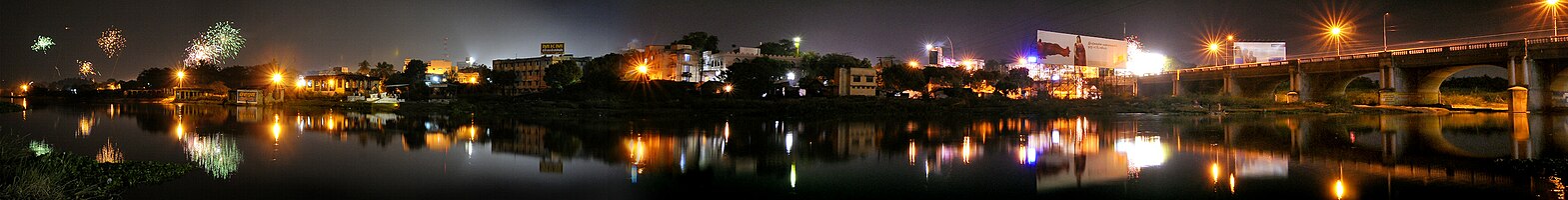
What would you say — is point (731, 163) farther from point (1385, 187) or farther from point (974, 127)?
point (974, 127)

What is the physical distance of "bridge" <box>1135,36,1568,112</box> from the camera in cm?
4975

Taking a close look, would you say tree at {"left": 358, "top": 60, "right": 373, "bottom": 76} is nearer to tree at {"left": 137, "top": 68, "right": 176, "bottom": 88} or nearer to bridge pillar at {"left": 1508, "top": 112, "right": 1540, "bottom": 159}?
tree at {"left": 137, "top": 68, "right": 176, "bottom": 88}

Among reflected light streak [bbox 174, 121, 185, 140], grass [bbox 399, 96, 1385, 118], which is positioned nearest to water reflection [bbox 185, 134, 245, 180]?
reflected light streak [bbox 174, 121, 185, 140]

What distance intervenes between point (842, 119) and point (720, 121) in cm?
645

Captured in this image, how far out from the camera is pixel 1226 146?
24031 mm

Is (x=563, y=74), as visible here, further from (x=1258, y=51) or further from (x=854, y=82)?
(x=1258, y=51)

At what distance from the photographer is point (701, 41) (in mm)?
90500

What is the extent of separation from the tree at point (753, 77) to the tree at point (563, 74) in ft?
46.8

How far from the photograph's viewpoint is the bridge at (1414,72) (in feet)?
163

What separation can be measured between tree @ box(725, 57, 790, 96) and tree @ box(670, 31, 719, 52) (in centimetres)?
2171

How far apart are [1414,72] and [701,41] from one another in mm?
60754

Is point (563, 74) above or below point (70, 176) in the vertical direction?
above

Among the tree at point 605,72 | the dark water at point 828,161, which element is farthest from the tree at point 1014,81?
the dark water at point 828,161

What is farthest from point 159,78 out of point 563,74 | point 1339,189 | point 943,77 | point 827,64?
point 1339,189
